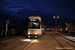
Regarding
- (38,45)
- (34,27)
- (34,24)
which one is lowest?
(38,45)

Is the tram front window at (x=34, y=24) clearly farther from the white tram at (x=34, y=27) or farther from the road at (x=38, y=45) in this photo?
the road at (x=38, y=45)

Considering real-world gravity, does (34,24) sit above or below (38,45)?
above

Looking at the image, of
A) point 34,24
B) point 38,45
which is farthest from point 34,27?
point 38,45

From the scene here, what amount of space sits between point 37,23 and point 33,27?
43.1 inches

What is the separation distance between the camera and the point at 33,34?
19703 millimetres

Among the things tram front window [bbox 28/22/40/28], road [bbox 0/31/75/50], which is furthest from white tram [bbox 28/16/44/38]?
road [bbox 0/31/75/50]

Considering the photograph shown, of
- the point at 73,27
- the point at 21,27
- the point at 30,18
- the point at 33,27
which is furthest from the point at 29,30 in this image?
the point at 73,27

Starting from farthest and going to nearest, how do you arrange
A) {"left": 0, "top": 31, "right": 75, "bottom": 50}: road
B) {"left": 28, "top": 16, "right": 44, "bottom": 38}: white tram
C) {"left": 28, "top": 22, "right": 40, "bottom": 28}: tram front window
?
{"left": 28, "top": 22, "right": 40, "bottom": 28}: tram front window, {"left": 28, "top": 16, "right": 44, "bottom": 38}: white tram, {"left": 0, "top": 31, "right": 75, "bottom": 50}: road

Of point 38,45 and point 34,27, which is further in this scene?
point 34,27

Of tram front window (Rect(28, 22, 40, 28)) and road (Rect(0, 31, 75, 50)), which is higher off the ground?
tram front window (Rect(28, 22, 40, 28))

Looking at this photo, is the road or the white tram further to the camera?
the white tram

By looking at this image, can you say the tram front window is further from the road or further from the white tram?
the road

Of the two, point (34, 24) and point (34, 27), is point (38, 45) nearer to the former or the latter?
point (34, 27)

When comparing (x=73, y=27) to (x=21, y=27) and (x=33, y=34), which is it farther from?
(x=33, y=34)
